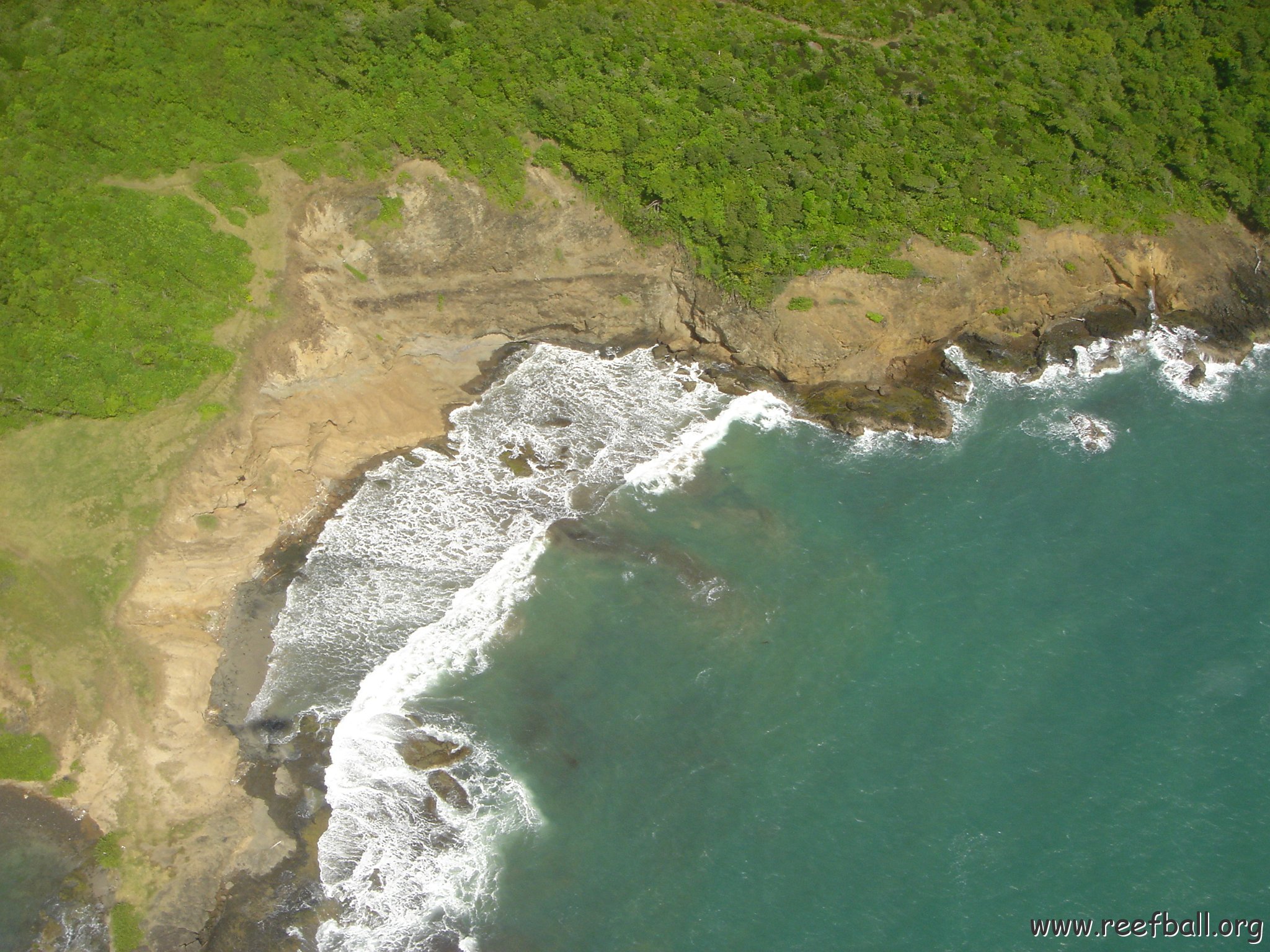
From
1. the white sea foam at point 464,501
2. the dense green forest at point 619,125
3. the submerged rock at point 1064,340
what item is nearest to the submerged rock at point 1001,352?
the submerged rock at point 1064,340

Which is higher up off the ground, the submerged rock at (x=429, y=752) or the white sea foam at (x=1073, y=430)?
the white sea foam at (x=1073, y=430)

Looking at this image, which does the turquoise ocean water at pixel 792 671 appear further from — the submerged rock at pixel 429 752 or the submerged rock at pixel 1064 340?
the submerged rock at pixel 1064 340

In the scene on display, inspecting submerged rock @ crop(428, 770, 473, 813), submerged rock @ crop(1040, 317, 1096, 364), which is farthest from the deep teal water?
submerged rock @ crop(1040, 317, 1096, 364)

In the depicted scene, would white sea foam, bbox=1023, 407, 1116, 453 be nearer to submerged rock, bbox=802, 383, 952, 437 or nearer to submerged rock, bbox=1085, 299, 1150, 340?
submerged rock, bbox=802, 383, 952, 437

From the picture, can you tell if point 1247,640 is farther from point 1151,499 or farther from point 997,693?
point 997,693

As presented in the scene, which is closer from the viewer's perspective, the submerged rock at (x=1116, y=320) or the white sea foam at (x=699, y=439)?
the white sea foam at (x=699, y=439)
